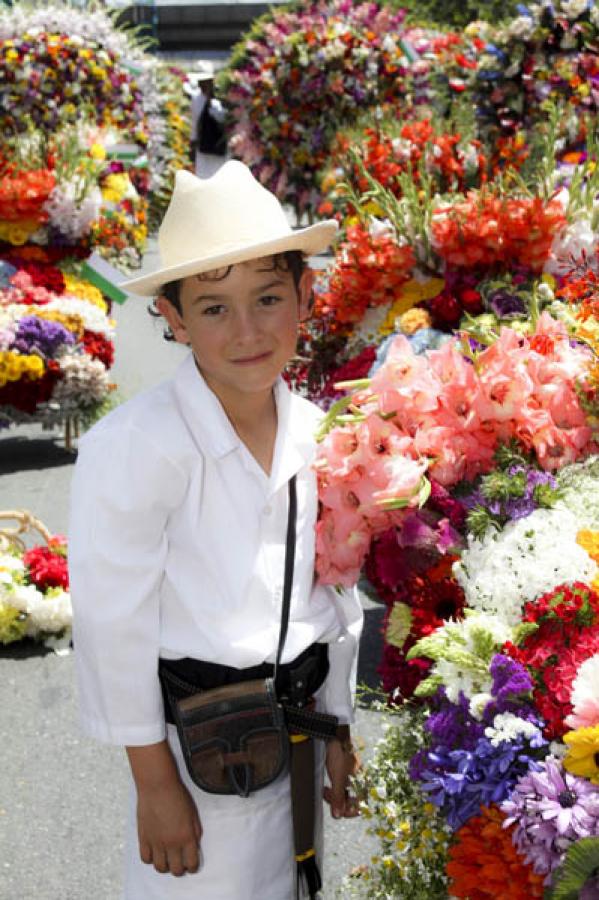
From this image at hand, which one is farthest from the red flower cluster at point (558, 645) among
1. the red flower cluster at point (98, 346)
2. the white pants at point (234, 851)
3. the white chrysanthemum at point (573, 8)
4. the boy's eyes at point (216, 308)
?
the white chrysanthemum at point (573, 8)

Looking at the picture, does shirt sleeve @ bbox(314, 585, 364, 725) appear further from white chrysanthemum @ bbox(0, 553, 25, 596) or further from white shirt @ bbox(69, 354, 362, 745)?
white chrysanthemum @ bbox(0, 553, 25, 596)

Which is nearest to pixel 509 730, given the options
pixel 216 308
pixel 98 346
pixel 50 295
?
pixel 216 308

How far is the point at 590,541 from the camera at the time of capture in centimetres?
186

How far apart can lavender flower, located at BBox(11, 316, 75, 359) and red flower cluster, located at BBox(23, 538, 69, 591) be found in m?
1.97

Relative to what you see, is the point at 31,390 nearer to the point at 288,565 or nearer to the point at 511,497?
the point at 288,565

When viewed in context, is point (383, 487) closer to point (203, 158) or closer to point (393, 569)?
point (393, 569)

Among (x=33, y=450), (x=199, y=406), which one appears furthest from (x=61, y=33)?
(x=199, y=406)

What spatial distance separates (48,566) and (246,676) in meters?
2.83

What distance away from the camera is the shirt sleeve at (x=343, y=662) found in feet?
7.19

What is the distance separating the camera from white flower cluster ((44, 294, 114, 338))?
22.2ft

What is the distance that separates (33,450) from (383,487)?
5.55m

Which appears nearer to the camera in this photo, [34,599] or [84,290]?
[34,599]

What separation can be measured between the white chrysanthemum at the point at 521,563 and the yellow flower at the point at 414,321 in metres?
1.97

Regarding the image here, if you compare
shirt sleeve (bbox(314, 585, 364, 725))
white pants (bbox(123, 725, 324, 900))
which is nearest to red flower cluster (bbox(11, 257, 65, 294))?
shirt sleeve (bbox(314, 585, 364, 725))
